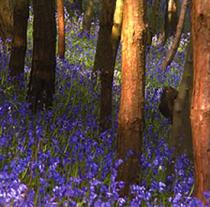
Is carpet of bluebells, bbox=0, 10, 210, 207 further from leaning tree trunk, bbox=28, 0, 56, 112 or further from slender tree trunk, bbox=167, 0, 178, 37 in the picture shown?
slender tree trunk, bbox=167, 0, 178, 37

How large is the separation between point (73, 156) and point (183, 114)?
5.88 feet

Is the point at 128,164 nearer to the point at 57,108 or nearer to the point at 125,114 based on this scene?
the point at 125,114

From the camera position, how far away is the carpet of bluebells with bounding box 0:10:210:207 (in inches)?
198

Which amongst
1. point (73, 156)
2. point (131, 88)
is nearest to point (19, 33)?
point (73, 156)

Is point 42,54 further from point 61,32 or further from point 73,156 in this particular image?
point 61,32

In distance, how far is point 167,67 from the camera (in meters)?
15.5

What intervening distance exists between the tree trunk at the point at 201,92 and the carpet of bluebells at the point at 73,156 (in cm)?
36

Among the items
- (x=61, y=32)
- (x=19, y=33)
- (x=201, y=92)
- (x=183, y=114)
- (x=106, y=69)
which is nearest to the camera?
(x=201, y=92)

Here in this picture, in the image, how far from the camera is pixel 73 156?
263 inches

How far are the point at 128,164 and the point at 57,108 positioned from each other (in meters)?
2.93

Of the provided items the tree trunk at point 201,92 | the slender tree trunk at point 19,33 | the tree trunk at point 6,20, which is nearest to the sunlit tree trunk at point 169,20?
the tree trunk at point 6,20

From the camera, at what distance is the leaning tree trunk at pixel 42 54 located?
8344 millimetres

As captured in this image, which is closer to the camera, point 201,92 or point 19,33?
point 201,92

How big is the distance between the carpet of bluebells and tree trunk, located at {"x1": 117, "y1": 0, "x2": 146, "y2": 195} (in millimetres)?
191
